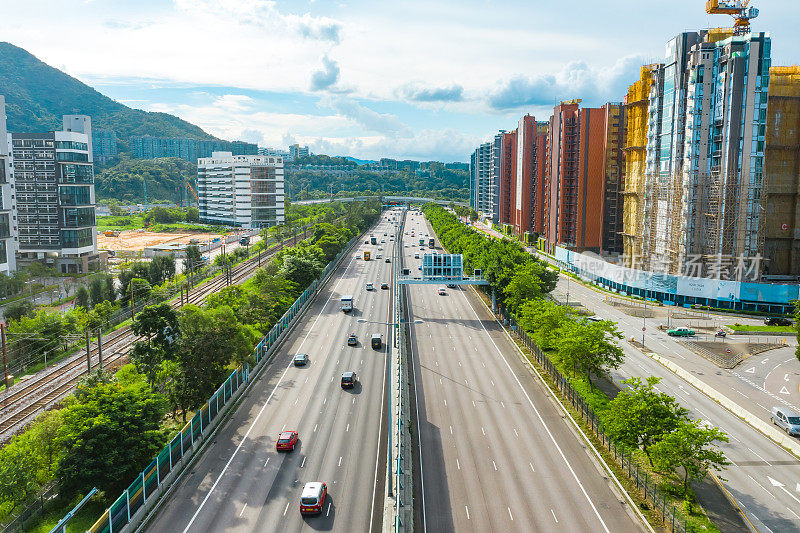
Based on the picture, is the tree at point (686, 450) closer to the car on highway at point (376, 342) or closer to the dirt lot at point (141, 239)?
the car on highway at point (376, 342)

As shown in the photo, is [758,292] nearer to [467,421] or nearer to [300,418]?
[467,421]

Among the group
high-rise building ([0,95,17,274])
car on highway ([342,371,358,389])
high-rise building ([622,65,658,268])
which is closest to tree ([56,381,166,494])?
car on highway ([342,371,358,389])

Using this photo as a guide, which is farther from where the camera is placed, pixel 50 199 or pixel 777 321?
pixel 50 199

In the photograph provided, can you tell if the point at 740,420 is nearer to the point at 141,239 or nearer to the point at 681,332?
the point at 681,332

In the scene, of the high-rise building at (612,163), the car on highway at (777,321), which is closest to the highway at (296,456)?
the car on highway at (777,321)

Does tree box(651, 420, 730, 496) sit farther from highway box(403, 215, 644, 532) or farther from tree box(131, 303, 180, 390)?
tree box(131, 303, 180, 390)

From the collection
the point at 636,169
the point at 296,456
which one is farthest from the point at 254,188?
the point at 296,456
